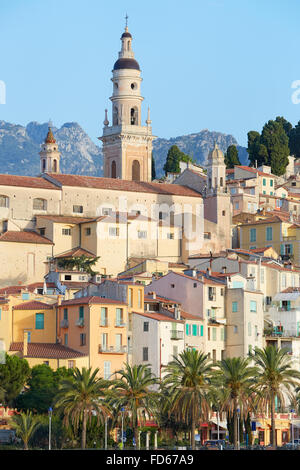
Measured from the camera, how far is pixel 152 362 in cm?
7256

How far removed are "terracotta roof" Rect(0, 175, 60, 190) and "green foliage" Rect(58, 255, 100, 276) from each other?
29.1 ft

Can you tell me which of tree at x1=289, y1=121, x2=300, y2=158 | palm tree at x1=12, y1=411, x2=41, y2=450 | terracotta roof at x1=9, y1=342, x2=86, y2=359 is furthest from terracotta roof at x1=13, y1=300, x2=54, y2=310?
tree at x1=289, y1=121, x2=300, y2=158

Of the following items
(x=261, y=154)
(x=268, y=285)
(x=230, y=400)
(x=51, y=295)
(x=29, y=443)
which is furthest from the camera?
(x=261, y=154)

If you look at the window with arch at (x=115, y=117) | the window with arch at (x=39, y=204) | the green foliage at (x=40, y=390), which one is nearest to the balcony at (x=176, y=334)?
the green foliage at (x=40, y=390)

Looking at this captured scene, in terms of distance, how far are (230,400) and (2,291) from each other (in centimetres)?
2405

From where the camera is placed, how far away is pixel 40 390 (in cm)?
6519

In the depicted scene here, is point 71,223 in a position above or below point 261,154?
below

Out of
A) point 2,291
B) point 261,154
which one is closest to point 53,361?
point 2,291

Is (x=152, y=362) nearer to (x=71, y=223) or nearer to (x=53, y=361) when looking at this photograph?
(x=53, y=361)

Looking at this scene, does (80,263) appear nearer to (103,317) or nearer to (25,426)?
(103,317)

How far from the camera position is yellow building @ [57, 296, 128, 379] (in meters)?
71.2

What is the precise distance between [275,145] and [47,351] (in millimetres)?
71134

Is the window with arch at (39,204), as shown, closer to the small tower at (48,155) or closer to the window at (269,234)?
the small tower at (48,155)

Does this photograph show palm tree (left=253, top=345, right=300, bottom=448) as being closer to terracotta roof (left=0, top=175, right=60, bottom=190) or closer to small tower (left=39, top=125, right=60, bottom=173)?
terracotta roof (left=0, top=175, right=60, bottom=190)
